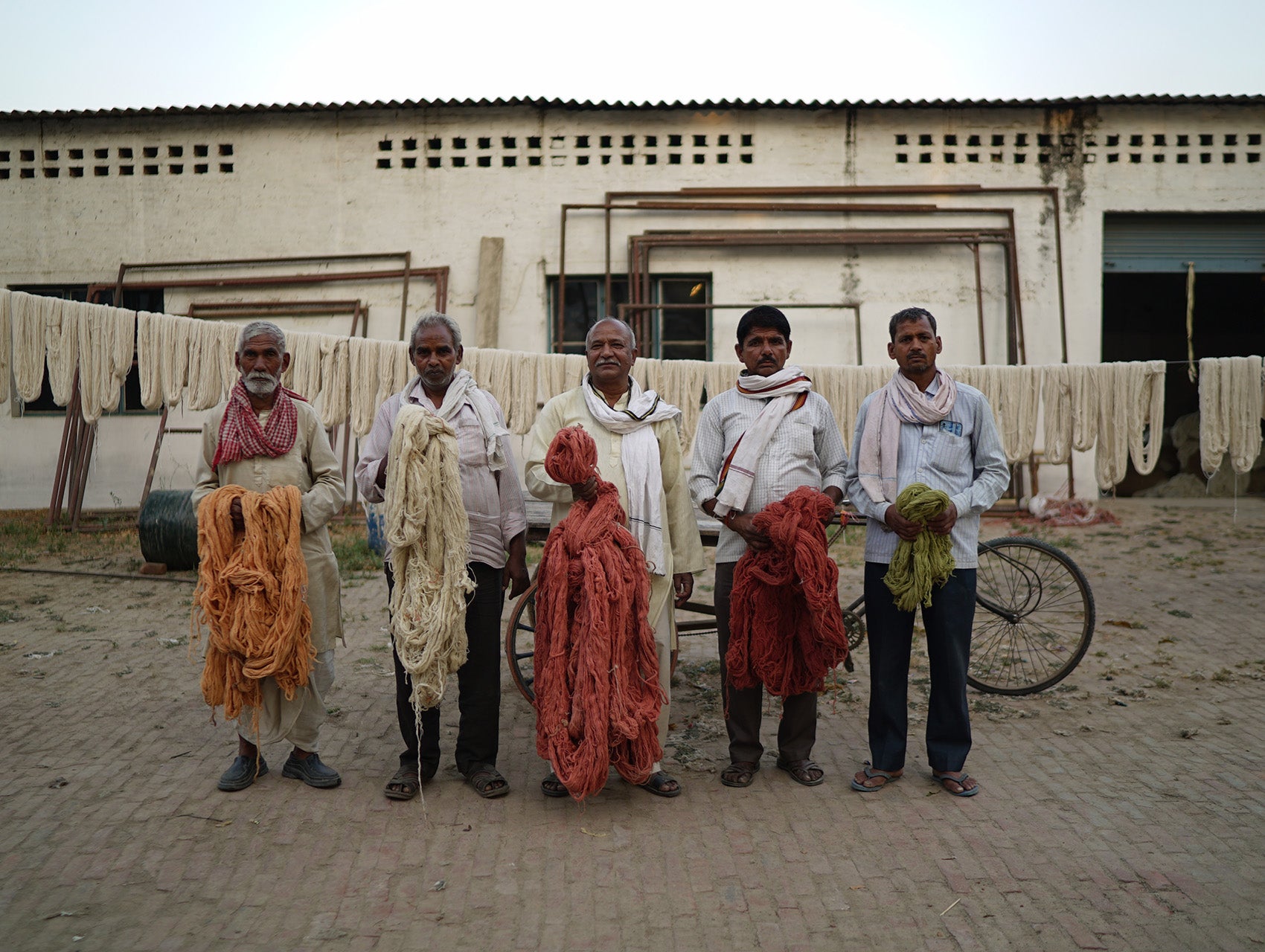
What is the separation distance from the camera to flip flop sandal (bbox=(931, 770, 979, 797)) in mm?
3607

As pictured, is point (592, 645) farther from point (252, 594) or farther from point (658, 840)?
point (252, 594)

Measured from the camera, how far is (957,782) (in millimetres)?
3637

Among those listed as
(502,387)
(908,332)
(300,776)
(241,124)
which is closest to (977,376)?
(502,387)

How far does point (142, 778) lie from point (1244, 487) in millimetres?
14644

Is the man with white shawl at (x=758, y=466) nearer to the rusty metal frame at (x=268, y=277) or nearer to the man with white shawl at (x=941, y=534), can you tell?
the man with white shawl at (x=941, y=534)

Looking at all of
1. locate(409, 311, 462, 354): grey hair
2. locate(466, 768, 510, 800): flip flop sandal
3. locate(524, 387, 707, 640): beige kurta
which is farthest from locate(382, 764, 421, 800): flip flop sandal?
locate(409, 311, 462, 354): grey hair

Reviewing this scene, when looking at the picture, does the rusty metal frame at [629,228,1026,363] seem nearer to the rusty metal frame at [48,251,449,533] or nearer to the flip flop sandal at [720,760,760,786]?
the rusty metal frame at [48,251,449,533]

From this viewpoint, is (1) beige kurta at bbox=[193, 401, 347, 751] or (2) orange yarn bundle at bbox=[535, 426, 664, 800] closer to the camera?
(2) orange yarn bundle at bbox=[535, 426, 664, 800]

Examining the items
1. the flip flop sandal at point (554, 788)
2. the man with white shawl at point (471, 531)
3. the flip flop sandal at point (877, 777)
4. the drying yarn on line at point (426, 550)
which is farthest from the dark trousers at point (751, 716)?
the drying yarn on line at point (426, 550)

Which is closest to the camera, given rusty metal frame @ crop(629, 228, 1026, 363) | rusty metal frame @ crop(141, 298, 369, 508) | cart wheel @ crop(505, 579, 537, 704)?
cart wheel @ crop(505, 579, 537, 704)

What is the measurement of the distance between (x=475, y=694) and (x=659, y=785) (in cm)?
81

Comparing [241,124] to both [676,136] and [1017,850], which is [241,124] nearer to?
[676,136]

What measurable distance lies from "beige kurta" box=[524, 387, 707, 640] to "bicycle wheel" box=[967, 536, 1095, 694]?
204 centimetres

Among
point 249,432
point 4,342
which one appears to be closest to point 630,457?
point 249,432
